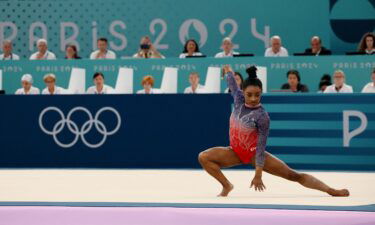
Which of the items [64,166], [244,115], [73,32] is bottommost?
[64,166]

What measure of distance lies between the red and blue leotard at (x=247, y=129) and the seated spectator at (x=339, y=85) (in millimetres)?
5030

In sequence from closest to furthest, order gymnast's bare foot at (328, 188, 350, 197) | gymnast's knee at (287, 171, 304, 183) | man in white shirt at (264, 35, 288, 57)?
gymnast's knee at (287, 171, 304, 183), gymnast's bare foot at (328, 188, 350, 197), man in white shirt at (264, 35, 288, 57)

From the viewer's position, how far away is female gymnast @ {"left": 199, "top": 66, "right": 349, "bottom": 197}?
708cm

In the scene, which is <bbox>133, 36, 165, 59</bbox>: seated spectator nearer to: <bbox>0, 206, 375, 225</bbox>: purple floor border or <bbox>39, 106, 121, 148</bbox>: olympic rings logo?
<bbox>39, 106, 121, 148</bbox>: olympic rings logo

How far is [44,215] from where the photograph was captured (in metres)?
6.02

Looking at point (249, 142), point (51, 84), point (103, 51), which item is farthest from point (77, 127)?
point (249, 142)

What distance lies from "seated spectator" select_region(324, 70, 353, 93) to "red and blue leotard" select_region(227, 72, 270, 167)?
5030 mm

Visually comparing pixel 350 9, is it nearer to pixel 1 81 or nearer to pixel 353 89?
pixel 353 89

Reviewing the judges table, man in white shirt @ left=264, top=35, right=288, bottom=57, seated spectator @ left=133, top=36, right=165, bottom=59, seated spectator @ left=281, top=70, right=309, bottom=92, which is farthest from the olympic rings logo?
man in white shirt @ left=264, top=35, right=288, bottom=57

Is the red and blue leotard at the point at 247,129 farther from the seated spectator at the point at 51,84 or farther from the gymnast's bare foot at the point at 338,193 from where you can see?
the seated spectator at the point at 51,84

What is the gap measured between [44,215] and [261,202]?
1776 mm

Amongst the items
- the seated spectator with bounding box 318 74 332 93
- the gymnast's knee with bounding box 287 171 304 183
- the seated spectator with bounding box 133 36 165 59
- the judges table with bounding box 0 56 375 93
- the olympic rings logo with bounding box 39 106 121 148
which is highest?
the seated spectator with bounding box 133 36 165 59

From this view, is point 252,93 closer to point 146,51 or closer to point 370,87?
point 370,87

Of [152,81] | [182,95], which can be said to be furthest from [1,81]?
[182,95]
